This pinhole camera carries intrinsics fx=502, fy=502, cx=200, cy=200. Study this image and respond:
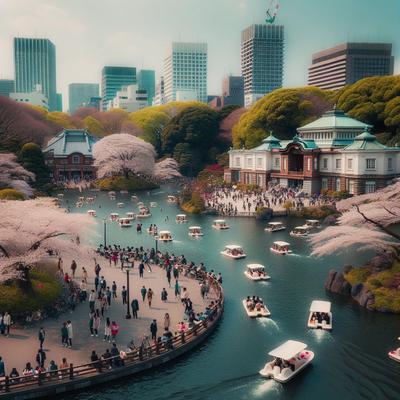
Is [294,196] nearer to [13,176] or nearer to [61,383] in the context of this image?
[13,176]

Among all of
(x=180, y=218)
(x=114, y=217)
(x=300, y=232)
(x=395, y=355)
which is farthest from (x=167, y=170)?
(x=395, y=355)

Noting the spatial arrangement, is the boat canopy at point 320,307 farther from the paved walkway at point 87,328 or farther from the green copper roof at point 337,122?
the green copper roof at point 337,122

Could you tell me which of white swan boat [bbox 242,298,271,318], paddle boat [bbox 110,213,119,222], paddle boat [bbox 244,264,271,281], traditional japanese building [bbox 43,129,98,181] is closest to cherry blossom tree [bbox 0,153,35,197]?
paddle boat [bbox 110,213,119,222]

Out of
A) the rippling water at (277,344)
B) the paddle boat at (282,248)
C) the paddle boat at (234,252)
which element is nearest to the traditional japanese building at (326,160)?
the paddle boat at (282,248)

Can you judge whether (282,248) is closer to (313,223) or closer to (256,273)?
(256,273)

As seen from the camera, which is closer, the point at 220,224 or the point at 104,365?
the point at 104,365

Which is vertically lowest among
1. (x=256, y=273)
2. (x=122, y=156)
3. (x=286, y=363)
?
(x=286, y=363)

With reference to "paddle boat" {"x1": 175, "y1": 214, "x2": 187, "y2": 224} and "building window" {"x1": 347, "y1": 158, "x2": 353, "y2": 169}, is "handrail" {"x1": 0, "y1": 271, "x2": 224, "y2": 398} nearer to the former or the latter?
"paddle boat" {"x1": 175, "y1": 214, "x2": 187, "y2": 224}

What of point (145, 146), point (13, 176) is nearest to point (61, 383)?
A: point (13, 176)
